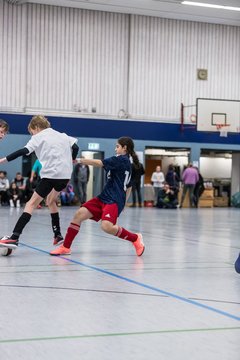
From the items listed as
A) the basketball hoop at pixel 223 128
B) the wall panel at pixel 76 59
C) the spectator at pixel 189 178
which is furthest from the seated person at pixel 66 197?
the basketball hoop at pixel 223 128

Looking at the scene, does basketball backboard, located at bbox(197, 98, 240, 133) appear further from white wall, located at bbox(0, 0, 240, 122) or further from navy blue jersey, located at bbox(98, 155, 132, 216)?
navy blue jersey, located at bbox(98, 155, 132, 216)

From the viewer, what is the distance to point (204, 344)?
4.07 m

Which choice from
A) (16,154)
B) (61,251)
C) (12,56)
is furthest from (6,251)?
(12,56)

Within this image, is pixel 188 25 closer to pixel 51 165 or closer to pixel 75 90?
pixel 75 90

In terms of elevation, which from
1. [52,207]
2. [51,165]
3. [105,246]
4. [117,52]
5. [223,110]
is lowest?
[105,246]

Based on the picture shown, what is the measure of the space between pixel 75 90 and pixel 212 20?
7.61 metres

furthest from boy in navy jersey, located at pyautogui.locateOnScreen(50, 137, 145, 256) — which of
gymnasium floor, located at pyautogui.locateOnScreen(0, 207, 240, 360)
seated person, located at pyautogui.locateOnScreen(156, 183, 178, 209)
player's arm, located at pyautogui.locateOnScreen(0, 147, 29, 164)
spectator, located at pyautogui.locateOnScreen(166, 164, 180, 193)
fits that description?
spectator, located at pyautogui.locateOnScreen(166, 164, 180, 193)

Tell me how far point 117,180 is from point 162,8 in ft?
74.2

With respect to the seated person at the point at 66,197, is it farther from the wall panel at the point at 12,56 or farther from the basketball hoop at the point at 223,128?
the basketball hoop at the point at 223,128

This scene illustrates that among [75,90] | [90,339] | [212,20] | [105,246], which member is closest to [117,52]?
[75,90]

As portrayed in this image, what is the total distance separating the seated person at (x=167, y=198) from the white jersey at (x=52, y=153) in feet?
67.7

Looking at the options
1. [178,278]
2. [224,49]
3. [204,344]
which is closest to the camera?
[204,344]

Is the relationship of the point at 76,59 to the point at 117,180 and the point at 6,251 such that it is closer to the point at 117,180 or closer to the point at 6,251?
the point at 117,180

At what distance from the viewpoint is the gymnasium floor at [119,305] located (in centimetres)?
394
